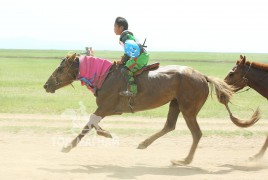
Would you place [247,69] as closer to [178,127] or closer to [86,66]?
[86,66]

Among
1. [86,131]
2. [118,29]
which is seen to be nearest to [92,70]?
[118,29]

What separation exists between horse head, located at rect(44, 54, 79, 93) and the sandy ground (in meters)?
1.47

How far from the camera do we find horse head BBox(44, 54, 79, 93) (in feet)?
30.3

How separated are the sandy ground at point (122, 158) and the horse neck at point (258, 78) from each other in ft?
5.02

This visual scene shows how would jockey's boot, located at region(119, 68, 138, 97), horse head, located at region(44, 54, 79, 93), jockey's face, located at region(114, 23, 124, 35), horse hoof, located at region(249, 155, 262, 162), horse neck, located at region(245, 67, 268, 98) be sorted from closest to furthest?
jockey's boot, located at region(119, 68, 138, 97) < jockey's face, located at region(114, 23, 124, 35) < horse head, located at region(44, 54, 79, 93) < horse hoof, located at region(249, 155, 262, 162) < horse neck, located at region(245, 67, 268, 98)

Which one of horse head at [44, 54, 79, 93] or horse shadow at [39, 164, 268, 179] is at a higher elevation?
horse head at [44, 54, 79, 93]

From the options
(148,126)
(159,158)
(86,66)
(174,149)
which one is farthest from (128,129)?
(86,66)

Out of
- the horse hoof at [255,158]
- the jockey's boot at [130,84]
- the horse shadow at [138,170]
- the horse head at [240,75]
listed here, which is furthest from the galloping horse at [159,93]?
the horse hoof at [255,158]

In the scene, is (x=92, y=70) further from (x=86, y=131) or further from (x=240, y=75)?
(x=240, y=75)

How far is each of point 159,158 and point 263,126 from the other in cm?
664

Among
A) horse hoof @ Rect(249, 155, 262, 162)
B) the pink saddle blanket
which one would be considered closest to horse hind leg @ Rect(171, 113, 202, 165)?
horse hoof @ Rect(249, 155, 262, 162)

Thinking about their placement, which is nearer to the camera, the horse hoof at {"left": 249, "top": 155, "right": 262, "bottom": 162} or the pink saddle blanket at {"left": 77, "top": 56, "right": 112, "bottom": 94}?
the pink saddle blanket at {"left": 77, "top": 56, "right": 112, "bottom": 94}

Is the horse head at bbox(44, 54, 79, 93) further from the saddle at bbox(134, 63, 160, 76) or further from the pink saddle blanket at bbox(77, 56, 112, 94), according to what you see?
the saddle at bbox(134, 63, 160, 76)

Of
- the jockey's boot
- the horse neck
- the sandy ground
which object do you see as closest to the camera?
the sandy ground
